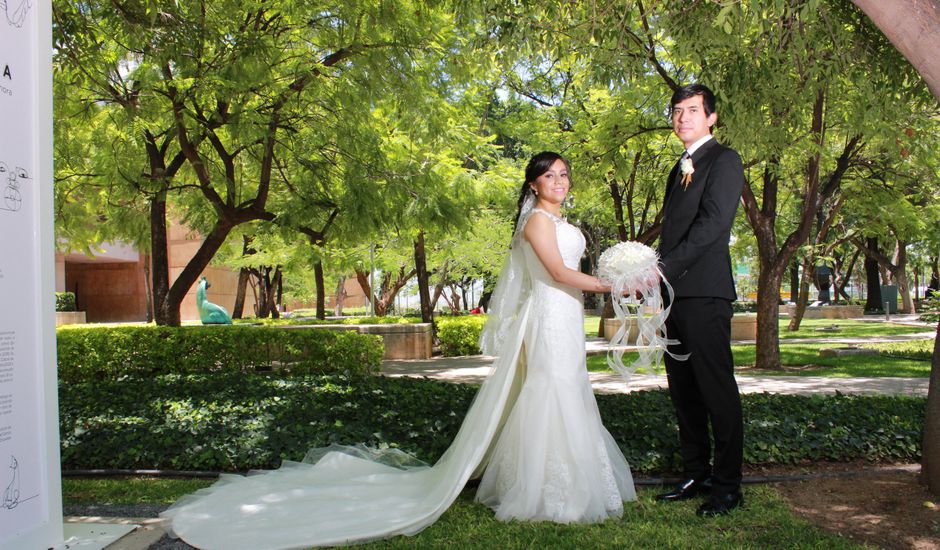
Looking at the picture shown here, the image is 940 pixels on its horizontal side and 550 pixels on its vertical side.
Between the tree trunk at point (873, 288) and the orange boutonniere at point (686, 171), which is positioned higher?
the orange boutonniere at point (686, 171)

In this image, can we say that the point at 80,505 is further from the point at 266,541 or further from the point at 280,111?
the point at 280,111

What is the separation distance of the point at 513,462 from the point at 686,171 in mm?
2107

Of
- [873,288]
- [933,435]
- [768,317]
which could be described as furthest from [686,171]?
[873,288]

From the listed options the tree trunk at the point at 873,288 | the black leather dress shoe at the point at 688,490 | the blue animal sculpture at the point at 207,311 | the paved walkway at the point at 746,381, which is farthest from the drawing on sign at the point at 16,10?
the tree trunk at the point at 873,288

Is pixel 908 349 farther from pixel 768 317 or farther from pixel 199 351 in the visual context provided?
pixel 199 351

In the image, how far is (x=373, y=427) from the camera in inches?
A: 238

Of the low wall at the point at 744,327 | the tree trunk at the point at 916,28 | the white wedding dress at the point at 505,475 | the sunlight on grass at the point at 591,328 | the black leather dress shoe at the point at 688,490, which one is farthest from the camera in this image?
the sunlight on grass at the point at 591,328

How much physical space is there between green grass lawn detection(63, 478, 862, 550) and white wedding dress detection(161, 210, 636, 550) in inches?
4.3

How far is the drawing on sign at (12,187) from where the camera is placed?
10.5 ft

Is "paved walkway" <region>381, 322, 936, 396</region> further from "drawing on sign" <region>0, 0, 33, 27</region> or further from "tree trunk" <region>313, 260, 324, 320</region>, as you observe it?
"tree trunk" <region>313, 260, 324, 320</region>

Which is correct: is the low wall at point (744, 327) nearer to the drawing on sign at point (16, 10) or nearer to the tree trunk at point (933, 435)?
the tree trunk at point (933, 435)

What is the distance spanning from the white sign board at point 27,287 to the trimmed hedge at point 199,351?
7211 mm

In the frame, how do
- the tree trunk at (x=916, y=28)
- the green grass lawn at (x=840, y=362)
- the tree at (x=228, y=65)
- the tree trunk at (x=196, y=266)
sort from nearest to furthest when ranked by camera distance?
the tree trunk at (x=916, y=28) → the tree at (x=228, y=65) → the tree trunk at (x=196, y=266) → the green grass lawn at (x=840, y=362)

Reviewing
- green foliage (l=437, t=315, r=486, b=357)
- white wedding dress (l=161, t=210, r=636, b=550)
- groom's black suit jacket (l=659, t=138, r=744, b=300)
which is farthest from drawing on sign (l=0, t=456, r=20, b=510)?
green foliage (l=437, t=315, r=486, b=357)
